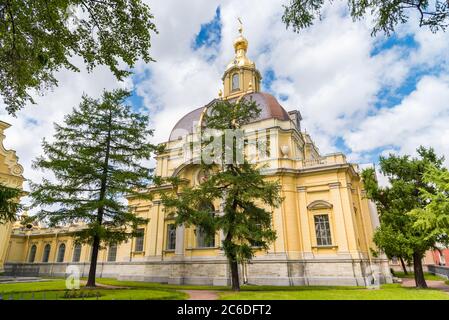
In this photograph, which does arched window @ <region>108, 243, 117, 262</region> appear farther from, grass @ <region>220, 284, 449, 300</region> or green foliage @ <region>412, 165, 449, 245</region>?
green foliage @ <region>412, 165, 449, 245</region>

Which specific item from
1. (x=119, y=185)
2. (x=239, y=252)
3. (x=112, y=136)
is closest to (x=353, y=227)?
(x=239, y=252)

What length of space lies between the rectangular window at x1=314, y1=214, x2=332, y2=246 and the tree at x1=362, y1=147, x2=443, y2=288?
141 inches

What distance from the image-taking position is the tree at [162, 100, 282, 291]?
551 inches

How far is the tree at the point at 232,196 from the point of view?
1401 centimetres

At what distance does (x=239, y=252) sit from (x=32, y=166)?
1128 centimetres

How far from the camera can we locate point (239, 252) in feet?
44.6

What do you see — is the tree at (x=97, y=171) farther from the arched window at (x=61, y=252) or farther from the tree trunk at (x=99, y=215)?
the arched window at (x=61, y=252)

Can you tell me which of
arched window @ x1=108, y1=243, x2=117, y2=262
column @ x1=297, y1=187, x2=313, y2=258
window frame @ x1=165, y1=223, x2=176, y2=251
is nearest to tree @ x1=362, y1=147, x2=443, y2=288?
column @ x1=297, y1=187, x2=313, y2=258

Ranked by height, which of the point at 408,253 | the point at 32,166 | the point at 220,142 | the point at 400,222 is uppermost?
the point at 220,142

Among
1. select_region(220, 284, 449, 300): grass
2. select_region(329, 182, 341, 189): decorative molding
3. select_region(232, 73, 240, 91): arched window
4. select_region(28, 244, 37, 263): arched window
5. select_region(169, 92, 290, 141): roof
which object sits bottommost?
select_region(220, 284, 449, 300): grass

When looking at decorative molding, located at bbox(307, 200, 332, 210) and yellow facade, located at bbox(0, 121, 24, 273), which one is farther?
yellow facade, located at bbox(0, 121, 24, 273)
